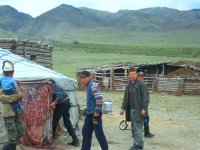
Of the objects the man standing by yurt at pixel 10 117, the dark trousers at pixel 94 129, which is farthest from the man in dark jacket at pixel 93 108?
the man standing by yurt at pixel 10 117

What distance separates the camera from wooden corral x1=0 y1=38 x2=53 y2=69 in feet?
59.8

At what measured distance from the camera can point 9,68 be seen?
29.9 feet

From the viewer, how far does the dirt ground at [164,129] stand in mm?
11492

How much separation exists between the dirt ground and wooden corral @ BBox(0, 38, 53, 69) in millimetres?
3495

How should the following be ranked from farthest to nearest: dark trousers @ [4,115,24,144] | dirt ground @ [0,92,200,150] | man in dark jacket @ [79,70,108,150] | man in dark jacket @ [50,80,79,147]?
dirt ground @ [0,92,200,150] < man in dark jacket @ [50,80,79,147] < man in dark jacket @ [79,70,108,150] < dark trousers @ [4,115,24,144]

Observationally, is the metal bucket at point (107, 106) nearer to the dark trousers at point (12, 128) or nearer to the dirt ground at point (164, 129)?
the dirt ground at point (164, 129)

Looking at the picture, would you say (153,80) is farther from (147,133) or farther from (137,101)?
(137,101)

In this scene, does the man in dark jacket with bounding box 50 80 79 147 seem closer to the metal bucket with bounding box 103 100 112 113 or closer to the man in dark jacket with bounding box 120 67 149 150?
the man in dark jacket with bounding box 120 67 149 150

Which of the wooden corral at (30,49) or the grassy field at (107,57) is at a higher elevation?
the wooden corral at (30,49)

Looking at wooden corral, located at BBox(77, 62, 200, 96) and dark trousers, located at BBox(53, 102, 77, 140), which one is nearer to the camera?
dark trousers, located at BBox(53, 102, 77, 140)

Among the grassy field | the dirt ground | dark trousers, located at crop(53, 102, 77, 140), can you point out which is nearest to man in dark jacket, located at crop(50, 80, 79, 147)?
dark trousers, located at crop(53, 102, 77, 140)

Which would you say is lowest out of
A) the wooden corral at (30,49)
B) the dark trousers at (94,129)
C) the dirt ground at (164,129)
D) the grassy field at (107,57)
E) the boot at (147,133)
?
the grassy field at (107,57)

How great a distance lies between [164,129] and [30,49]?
7820 mm

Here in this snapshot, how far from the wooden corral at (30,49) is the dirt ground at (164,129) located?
11.5ft
